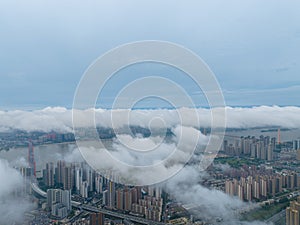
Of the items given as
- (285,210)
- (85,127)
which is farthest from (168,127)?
(285,210)

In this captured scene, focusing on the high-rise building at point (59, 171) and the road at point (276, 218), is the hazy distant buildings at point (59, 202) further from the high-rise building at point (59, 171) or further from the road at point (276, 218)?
the road at point (276, 218)

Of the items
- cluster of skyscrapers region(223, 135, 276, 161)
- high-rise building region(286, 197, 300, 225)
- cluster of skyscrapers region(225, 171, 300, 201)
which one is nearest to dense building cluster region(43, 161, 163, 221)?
cluster of skyscrapers region(225, 171, 300, 201)

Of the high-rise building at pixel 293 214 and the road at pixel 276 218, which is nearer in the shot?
the high-rise building at pixel 293 214

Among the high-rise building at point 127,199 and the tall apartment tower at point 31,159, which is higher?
the tall apartment tower at point 31,159

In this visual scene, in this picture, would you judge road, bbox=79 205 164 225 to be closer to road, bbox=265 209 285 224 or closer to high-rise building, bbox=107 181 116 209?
high-rise building, bbox=107 181 116 209

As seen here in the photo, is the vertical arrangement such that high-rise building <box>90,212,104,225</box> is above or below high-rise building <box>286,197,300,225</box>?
below

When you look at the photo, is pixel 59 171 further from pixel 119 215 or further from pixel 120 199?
pixel 119 215

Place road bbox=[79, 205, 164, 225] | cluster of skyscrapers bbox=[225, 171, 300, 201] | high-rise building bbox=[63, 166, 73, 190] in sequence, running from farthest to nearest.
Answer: high-rise building bbox=[63, 166, 73, 190] < cluster of skyscrapers bbox=[225, 171, 300, 201] < road bbox=[79, 205, 164, 225]

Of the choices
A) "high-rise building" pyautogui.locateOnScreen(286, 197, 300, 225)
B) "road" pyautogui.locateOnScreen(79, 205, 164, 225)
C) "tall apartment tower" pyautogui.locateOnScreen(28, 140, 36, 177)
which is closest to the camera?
"high-rise building" pyautogui.locateOnScreen(286, 197, 300, 225)

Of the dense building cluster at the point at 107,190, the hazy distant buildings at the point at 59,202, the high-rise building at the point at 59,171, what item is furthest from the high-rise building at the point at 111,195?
the high-rise building at the point at 59,171

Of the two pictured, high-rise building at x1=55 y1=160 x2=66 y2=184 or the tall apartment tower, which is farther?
the tall apartment tower

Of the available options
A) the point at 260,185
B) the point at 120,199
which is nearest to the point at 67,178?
the point at 120,199
